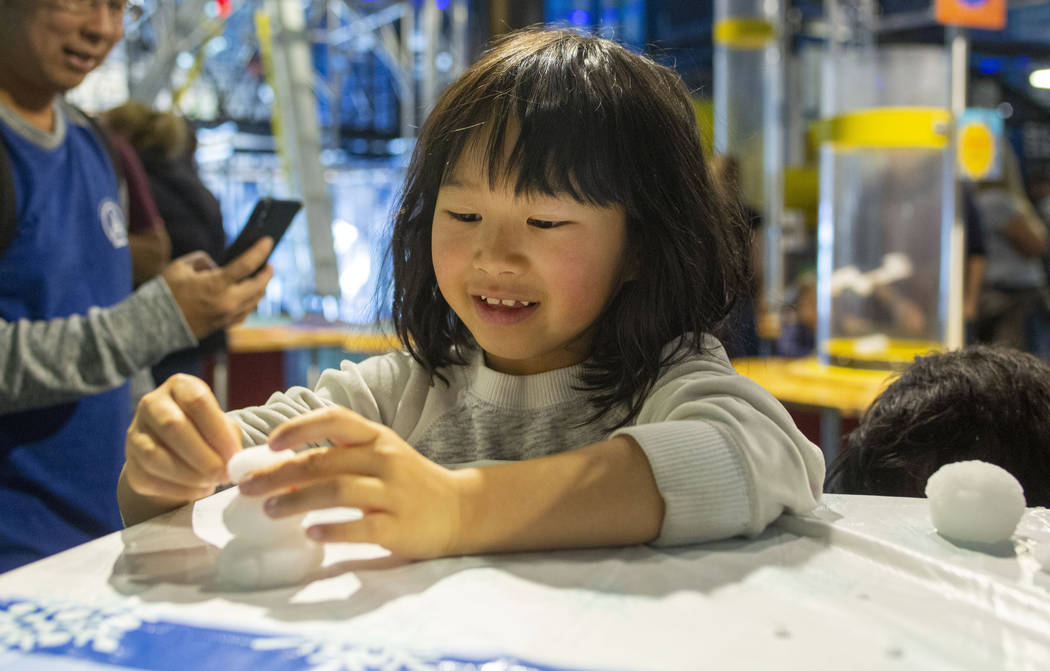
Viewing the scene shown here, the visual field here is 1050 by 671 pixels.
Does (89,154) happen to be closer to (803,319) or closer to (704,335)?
(704,335)

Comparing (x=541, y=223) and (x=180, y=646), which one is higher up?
(x=541, y=223)

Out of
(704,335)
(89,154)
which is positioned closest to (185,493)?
(704,335)

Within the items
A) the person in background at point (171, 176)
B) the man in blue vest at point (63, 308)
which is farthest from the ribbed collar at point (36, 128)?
the person in background at point (171, 176)

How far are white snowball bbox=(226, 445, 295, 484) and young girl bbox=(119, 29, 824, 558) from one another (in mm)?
15

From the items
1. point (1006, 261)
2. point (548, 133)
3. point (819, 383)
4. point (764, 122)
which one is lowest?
point (819, 383)

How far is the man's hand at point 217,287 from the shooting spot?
1218mm

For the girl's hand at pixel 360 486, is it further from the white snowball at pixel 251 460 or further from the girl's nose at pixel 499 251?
the girl's nose at pixel 499 251

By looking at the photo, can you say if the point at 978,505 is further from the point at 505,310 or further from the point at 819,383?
the point at 819,383

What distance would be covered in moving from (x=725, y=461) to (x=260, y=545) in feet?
1.07

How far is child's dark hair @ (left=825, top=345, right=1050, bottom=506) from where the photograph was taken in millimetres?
1006

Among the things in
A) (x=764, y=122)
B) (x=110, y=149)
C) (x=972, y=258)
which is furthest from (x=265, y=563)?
(x=764, y=122)

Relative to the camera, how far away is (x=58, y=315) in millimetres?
1202

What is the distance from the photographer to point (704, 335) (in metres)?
0.87

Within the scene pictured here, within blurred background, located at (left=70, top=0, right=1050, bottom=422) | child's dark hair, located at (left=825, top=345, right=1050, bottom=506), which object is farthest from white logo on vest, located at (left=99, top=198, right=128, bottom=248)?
child's dark hair, located at (left=825, top=345, right=1050, bottom=506)
